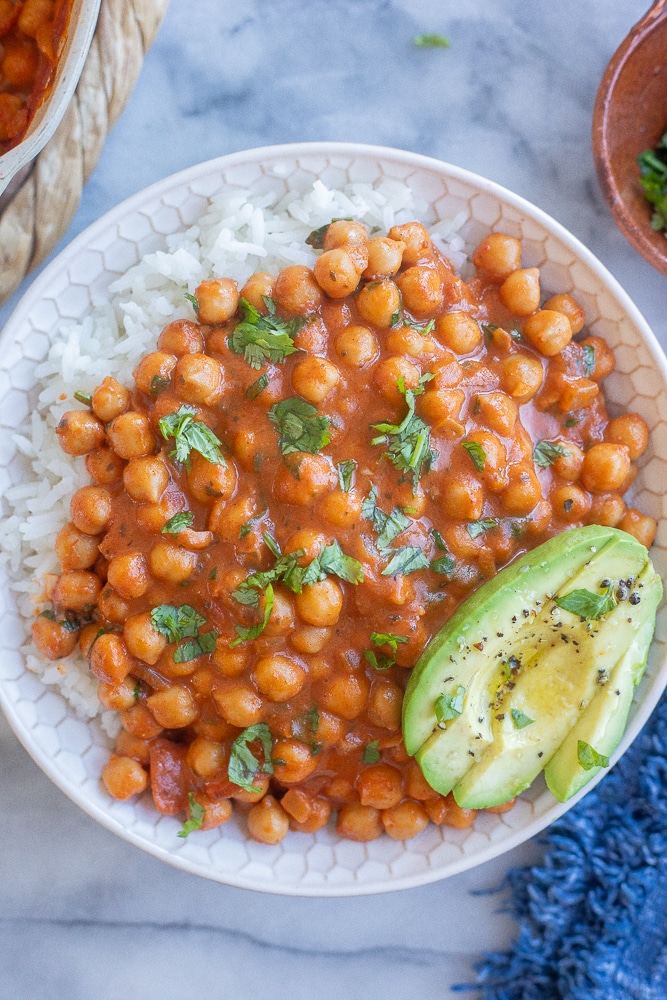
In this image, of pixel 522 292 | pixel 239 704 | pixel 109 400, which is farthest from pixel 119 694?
pixel 522 292

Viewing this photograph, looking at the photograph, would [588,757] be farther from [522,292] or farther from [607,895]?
[522,292]

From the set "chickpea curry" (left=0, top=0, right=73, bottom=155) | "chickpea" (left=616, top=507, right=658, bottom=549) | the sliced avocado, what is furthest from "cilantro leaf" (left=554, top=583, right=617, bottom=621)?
"chickpea curry" (left=0, top=0, right=73, bottom=155)

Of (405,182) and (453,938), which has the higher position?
(405,182)

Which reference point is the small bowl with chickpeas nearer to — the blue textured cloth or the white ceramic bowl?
the white ceramic bowl

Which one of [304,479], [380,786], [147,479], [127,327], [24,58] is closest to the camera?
[304,479]

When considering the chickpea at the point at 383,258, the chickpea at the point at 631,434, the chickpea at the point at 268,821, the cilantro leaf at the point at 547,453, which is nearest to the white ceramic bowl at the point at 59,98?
the chickpea at the point at 383,258

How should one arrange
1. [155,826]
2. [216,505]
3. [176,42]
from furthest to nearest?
[176,42] < [155,826] < [216,505]

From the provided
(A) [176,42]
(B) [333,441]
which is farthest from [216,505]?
(A) [176,42]

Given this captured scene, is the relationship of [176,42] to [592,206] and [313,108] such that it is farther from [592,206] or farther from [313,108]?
[592,206]
